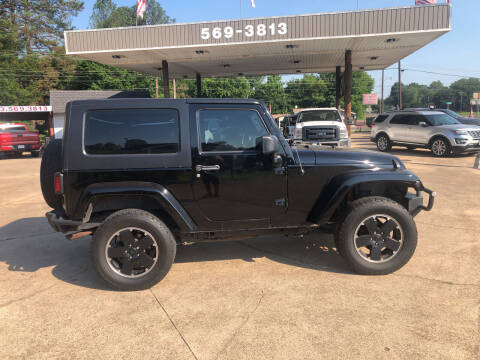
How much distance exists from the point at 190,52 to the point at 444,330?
15633mm

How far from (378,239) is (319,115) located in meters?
9.67

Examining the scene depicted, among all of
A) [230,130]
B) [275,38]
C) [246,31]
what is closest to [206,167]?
[230,130]

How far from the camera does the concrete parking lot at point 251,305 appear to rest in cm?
265

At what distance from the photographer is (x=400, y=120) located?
49.1 ft

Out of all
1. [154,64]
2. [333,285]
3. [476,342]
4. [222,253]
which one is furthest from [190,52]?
[476,342]

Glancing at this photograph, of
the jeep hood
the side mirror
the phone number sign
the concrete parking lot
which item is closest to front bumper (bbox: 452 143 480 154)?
the phone number sign

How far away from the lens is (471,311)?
3.05 meters

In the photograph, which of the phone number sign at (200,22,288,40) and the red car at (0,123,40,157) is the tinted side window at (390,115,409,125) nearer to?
the phone number sign at (200,22,288,40)

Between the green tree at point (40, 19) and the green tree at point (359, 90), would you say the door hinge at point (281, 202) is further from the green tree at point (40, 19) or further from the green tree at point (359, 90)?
the green tree at point (359, 90)

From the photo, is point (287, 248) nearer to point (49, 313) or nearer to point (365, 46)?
point (49, 313)

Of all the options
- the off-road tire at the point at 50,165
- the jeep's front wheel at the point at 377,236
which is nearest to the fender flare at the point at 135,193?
the off-road tire at the point at 50,165

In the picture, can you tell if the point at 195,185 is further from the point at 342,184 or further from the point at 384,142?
the point at 384,142

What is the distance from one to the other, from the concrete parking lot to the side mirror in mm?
1369

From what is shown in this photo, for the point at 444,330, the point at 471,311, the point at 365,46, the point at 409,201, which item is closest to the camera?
the point at 444,330
